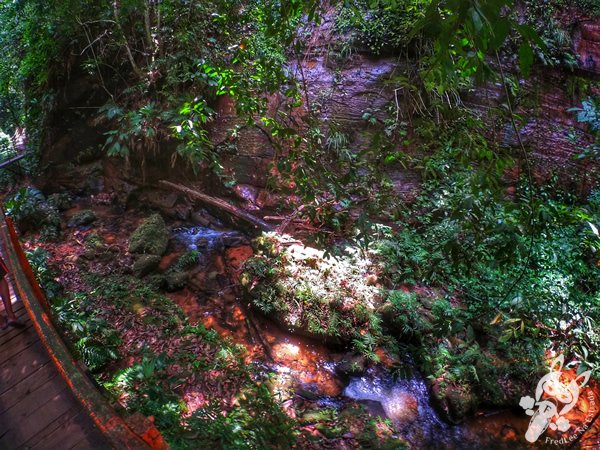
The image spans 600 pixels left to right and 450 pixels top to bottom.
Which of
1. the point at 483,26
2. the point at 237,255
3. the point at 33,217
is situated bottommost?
the point at 237,255

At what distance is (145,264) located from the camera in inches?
298

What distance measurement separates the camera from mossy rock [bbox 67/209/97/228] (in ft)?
29.1

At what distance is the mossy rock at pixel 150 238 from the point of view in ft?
26.5

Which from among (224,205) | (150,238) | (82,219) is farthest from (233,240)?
(82,219)

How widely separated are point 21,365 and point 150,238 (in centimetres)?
467

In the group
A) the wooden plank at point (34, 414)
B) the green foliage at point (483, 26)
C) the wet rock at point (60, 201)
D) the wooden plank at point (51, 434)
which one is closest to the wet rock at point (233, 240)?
the wet rock at point (60, 201)

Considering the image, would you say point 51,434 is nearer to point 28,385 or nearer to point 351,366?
point 28,385

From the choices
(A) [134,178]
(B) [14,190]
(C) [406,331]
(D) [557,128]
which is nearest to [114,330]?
(C) [406,331]

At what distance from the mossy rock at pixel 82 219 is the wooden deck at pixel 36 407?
5400 millimetres

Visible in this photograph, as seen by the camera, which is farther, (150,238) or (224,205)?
(224,205)

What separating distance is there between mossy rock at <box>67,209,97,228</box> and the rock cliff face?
138 cm

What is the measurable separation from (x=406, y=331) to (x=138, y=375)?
4417 mm

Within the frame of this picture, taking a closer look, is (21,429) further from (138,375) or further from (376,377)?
(376,377)

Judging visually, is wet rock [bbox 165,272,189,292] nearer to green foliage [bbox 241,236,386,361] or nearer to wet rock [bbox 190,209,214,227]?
green foliage [bbox 241,236,386,361]
